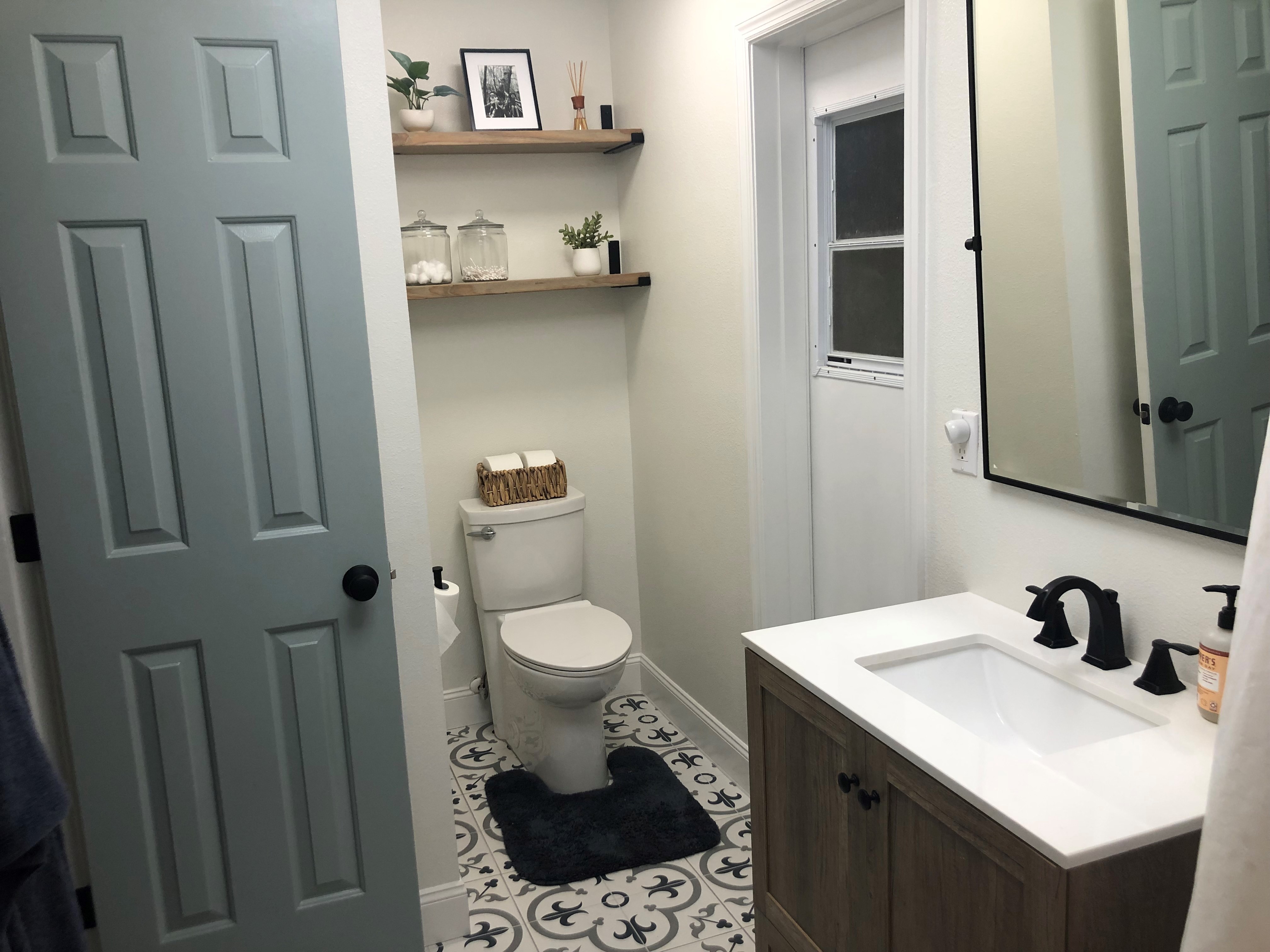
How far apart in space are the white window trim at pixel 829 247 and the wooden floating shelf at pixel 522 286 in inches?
27.7

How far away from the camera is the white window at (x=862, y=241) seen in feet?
7.71

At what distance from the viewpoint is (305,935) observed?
203 centimetres

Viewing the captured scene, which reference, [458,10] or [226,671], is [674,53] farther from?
[226,671]

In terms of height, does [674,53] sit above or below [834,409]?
above

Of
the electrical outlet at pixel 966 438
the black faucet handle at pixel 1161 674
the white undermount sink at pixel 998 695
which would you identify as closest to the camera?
the black faucet handle at pixel 1161 674

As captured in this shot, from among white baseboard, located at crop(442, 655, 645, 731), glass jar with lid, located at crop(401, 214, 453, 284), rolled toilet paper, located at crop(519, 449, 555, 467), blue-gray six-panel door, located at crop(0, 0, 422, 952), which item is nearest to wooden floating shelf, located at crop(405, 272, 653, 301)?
glass jar with lid, located at crop(401, 214, 453, 284)

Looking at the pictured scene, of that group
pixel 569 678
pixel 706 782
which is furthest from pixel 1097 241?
pixel 706 782

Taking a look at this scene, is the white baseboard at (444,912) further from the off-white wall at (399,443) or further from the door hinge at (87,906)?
the door hinge at (87,906)

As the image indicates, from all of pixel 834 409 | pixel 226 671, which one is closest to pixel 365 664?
pixel 226 671

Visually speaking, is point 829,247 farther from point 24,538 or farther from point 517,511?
point 24,538

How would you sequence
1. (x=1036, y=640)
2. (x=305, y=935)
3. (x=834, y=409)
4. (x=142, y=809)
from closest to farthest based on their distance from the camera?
1. (x=1036, y=640)
2. (x=142, y=809)
3. (x=305, y=935)
4. (x=834, y=409)

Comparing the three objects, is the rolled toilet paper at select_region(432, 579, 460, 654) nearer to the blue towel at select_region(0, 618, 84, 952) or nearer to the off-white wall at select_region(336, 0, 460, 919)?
the off-white wall at select_region(336, 0, 460, 919)

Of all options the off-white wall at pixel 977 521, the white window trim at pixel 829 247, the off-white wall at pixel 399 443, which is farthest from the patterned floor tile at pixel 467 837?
the white window trim at pixel 829 247

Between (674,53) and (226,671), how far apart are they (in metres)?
2.01
